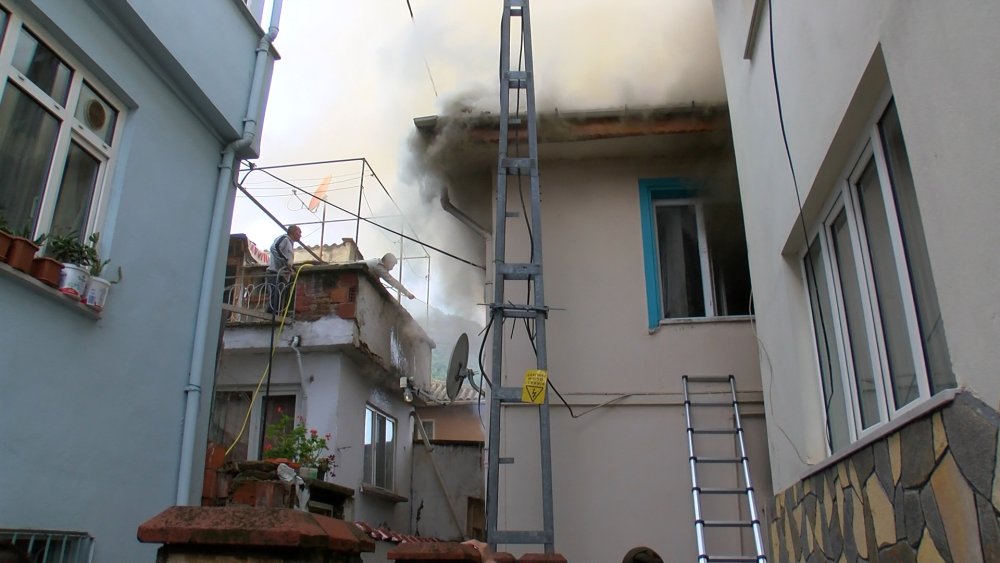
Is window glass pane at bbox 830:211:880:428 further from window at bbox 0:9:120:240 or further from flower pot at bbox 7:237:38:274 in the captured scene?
window at bbox 0:9:120:240

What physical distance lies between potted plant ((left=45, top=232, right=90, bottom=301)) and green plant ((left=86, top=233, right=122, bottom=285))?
0.7 inches

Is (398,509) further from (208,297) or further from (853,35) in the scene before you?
(853,35)

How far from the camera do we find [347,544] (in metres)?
2.02

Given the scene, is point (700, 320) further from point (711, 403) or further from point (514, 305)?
point (514, 305)

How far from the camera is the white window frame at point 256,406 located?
9.62 m

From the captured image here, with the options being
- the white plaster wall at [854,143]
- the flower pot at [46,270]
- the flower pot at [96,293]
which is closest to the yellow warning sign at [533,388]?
the white plaster wall at [854,143]

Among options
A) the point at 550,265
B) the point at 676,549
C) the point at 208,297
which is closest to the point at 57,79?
the point at 208,297

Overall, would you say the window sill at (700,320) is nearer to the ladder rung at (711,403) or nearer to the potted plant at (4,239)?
the ladder rung at (711,403)

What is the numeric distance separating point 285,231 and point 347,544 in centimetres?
900

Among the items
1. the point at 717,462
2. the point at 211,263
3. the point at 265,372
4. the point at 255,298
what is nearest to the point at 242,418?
the point at 265,372

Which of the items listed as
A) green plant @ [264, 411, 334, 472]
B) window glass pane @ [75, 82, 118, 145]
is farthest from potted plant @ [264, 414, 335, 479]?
window glass pane @ [75, 82, 118, 145]

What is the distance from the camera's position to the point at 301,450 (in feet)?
27.2

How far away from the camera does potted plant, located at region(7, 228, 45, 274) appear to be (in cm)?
365

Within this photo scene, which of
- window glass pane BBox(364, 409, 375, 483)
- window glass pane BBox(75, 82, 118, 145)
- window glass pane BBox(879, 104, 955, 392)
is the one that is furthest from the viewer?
window glass pane BBox(364, 409, 375, 483)
